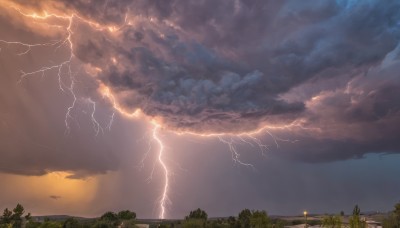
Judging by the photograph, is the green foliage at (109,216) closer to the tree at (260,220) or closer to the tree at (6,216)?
the tree at (6,216)

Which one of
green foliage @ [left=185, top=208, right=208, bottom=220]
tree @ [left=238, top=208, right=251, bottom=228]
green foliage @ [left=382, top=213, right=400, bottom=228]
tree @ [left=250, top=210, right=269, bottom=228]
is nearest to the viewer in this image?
green foliage @ [left=382, top=213, right=400, bottom=228]

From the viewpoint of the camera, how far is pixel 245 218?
3762 inches

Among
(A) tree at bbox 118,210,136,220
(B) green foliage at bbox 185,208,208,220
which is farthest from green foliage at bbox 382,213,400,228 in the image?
(A) tree at bbox 118,210,136,220

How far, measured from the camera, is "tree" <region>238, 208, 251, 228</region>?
296ft

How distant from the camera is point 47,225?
78.1m

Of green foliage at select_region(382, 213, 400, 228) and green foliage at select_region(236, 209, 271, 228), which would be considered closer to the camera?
green foliage at select_region(382, 213, 400, 228)

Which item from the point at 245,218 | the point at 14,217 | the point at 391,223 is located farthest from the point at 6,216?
the point at 391,223

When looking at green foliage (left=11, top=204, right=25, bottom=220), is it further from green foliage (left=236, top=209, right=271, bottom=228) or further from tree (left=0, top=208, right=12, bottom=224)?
green foliage (left=236, top=209, right=271, bottom=228)

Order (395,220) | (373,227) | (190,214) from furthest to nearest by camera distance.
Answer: (190,214) → (373,227) → (395,220)

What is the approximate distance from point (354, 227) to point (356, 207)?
305 cm

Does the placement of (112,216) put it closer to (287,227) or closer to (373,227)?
(287,227)

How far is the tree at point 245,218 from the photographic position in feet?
296

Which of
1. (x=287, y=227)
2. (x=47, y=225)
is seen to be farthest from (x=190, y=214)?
(x=47, y=225)

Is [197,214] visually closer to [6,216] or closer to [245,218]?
[245,218]
